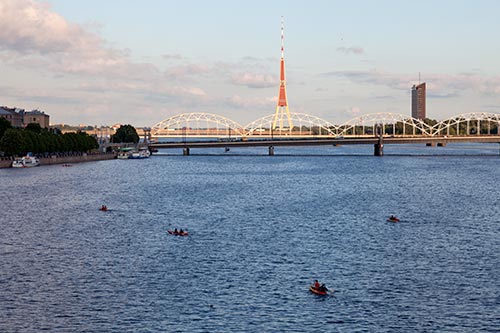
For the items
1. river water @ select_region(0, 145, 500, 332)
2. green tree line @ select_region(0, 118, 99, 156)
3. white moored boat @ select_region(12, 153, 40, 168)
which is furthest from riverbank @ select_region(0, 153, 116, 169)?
river water @ select_region(0, 145, 500, 332)

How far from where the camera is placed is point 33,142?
547ft

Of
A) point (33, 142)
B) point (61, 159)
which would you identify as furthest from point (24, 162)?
point (61, 159)

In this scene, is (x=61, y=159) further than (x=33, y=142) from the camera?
Yes

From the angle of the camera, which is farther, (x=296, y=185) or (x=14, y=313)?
(x=296, y=185)

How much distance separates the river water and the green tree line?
6027 cm

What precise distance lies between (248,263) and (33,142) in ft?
414

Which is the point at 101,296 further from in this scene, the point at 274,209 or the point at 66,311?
the point at 274,209

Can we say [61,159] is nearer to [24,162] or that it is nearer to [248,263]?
[24,162]

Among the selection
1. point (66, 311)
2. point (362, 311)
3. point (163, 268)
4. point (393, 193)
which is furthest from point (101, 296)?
point (393, 193)

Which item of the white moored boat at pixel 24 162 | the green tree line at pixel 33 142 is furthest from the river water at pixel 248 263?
the green tree line at pixel 33 142

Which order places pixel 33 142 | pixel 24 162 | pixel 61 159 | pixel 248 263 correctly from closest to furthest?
pixel 248 263 < pixel 24 162 < pixel 33 142 < pixel 61 159

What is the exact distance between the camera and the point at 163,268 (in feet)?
157

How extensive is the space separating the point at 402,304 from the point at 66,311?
1639cm

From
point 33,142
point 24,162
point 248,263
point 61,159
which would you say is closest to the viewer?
point 248,263
